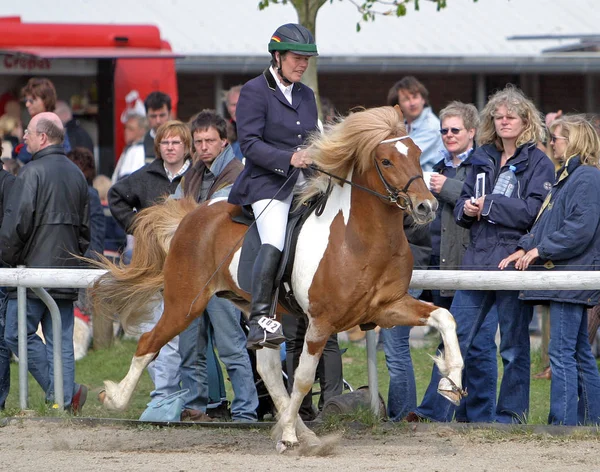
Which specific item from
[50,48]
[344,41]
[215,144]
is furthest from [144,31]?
[215,144]

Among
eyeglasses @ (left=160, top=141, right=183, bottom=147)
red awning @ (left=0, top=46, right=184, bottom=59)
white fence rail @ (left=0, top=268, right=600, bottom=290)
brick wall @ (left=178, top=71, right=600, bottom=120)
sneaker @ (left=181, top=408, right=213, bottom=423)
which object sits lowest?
sneaker @ (left=181, top=408, right=213, bottom=423)

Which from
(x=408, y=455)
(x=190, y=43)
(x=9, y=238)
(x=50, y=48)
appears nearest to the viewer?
(x=408, y=455)

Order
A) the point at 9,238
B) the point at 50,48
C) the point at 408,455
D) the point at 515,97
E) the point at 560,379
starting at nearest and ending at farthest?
the point at 408,455 → the point at 560,379 → the point at 515,97 → the point at 9,238 → the point at 50,48

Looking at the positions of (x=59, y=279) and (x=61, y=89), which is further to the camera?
(x=61, y=89)

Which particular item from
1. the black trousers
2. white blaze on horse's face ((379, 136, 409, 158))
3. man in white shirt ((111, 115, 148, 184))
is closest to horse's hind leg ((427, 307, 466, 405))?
white blaze on horse's face ((379, 136, 409, 158))

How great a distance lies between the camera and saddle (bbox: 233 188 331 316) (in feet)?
20.9

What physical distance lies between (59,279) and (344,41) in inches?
423

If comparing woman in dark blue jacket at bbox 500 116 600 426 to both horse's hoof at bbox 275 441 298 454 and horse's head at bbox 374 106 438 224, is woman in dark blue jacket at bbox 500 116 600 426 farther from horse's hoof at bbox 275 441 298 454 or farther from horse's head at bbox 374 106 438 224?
horse's hoof at bbox 275 441 298 454

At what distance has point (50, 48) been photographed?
46.4 ft

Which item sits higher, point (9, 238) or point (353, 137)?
point (353, 137)

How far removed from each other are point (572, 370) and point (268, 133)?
7.80 feet

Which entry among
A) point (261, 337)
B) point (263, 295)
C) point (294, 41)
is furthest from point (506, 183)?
point (261, 337)

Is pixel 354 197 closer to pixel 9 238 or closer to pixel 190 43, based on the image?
pixel 9 238

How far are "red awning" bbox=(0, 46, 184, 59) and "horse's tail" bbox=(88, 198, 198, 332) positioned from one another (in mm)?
6864
